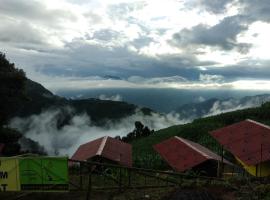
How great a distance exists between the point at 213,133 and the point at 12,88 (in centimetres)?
2189

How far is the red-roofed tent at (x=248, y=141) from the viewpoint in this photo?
33750 millimetres

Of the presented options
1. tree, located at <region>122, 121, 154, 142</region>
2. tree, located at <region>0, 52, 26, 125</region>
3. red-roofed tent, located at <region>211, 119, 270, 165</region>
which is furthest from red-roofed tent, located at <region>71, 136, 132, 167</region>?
tree, located at <region>122, 121, 154, 142</region>

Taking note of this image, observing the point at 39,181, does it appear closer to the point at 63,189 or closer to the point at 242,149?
the point at 63,189

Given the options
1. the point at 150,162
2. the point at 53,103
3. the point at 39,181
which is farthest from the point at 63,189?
the point at 53,103

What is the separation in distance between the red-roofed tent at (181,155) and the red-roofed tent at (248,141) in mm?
2088

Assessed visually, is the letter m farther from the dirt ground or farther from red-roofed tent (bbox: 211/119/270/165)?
red-roofed tent (bbox: 211/119/270/165)

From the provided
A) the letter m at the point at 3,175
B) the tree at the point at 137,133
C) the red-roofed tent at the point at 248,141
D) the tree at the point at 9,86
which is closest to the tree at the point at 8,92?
the tree at the point at 9,86

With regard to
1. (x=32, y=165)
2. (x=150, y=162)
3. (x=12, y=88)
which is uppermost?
(x=12, y=88)

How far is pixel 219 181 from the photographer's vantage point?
26.0 meters

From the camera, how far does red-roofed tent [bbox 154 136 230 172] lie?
119 feet

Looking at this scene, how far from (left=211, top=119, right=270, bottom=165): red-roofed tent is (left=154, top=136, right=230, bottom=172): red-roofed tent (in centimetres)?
209

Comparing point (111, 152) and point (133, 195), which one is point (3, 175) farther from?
point (111, 152)

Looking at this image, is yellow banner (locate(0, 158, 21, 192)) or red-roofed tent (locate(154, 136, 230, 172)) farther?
red-roofed tent (locate(154, 136, 230, 172))

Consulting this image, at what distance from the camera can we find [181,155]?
125 feet
